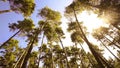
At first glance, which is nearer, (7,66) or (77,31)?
(7,66)

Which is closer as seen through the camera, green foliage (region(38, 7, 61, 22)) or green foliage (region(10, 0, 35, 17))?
green foliage (region(10, 0, 35, 17))

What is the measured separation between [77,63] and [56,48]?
582 cm

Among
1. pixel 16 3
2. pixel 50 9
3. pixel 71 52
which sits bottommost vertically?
pixel 71 52

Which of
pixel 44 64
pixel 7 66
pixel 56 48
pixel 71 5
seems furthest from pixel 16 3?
pixel 44 64

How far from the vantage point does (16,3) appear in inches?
665

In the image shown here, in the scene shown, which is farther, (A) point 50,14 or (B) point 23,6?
(A) point 50,14

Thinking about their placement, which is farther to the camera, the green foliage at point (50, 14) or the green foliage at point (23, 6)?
the green foliage at point (50, 14)

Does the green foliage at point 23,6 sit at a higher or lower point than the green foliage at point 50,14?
higher

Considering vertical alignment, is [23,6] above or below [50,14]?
above

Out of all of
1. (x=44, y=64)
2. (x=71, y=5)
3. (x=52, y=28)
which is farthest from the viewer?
(x=44, y=64)

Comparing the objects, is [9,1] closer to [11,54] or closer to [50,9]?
[50,9]

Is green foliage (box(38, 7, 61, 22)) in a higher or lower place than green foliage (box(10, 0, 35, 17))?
lower

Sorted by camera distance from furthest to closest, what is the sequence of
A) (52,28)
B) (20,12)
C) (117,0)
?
(52,28) < (20,12) < (117,0)

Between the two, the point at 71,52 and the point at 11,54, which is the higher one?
the point at 11,54
